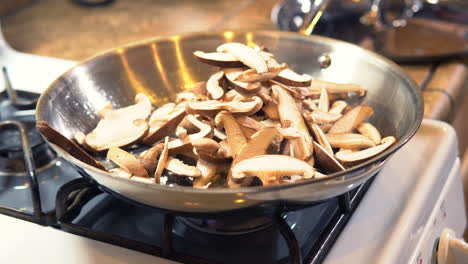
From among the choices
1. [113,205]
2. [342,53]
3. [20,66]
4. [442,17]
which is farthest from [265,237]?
[442,17]

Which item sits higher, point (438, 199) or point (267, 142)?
point (267, 142)

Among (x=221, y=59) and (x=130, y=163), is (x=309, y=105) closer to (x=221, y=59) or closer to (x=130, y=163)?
(x=221, y=59)

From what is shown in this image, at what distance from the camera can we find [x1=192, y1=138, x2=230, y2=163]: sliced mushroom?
1.70 ft

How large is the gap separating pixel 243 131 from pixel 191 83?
245 mm

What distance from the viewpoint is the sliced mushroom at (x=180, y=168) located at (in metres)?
0.53

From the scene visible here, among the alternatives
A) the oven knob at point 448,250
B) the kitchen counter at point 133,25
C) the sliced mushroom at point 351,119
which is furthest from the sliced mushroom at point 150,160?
the kitchen counter at point 133,25

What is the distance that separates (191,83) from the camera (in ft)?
2.57

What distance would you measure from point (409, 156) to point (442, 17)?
658mm

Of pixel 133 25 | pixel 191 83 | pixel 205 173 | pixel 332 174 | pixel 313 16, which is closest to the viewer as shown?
pixel 332 174

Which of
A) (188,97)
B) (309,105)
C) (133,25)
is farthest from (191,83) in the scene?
(133,25)

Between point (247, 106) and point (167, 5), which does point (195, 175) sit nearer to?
point (247, 106)

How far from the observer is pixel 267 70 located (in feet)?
1.95

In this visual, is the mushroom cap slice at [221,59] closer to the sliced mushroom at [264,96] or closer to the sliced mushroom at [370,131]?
the sliced mushroom at [264,96]

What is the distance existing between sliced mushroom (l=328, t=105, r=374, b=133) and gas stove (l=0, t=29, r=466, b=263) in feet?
0.25
